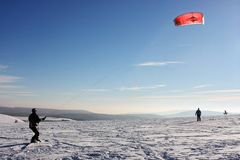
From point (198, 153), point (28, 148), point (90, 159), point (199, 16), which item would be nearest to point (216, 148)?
point (198, 153)

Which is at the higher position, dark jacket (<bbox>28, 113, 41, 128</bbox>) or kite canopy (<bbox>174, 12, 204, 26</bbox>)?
kite canopy (<bbox>174, 12, 204, 26</bbox>)

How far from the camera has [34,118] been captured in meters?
18.2

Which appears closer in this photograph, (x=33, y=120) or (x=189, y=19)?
(x=33, y=120)

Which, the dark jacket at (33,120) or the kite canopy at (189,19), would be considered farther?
the kite canopy at (189,19)

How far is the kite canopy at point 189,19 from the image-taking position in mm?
25141

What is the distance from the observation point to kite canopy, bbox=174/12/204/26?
25.1 metres

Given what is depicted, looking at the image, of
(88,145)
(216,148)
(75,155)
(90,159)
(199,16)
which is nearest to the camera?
(90,159)

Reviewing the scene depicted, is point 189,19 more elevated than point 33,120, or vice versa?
point 189,19

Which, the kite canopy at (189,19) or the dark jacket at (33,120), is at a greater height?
the kite canopy at (189,19)

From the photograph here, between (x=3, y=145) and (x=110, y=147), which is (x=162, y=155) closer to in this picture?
(x=110, y=147)

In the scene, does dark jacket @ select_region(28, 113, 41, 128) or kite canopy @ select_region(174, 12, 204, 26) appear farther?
kite canopy @ select_region(174, 12, 204, 26)

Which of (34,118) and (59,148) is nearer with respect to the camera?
(59,148)

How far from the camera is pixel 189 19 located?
999 inches

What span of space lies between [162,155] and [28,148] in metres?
6.14
